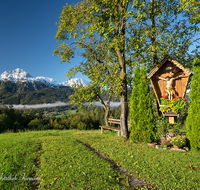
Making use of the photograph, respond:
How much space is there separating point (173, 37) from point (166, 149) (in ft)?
22.7

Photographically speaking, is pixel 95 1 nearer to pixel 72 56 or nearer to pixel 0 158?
pixel 72 56

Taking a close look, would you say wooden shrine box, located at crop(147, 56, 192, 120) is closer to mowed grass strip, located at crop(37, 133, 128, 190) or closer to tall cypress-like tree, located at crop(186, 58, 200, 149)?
tall cypress-like tree, located at crop(186, 58, 200, 149)

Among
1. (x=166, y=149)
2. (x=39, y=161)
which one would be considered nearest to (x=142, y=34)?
(x=166, y=149)

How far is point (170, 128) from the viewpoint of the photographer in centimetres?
838

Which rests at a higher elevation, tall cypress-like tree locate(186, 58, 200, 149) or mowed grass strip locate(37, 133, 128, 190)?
tall cypress-like tree locate(186, 58, 200, 149)

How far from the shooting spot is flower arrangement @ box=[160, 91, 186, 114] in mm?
8148

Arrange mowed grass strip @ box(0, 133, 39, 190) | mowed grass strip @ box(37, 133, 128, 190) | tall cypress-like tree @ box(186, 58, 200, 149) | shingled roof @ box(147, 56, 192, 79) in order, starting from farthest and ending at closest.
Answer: shingled roof @ box(147, 56, 192, 79) → tall cypress-like tree @ box(186, 58, 200, 149) → mowed grass strip @ box(0, 133, 39, 190) → mowed grass strip @ box(37, 133, 128, 190)

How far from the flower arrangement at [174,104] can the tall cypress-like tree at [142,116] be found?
1.00 meters

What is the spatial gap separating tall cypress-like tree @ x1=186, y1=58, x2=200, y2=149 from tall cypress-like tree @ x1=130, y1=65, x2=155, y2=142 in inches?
74.6

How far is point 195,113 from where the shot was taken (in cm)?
731

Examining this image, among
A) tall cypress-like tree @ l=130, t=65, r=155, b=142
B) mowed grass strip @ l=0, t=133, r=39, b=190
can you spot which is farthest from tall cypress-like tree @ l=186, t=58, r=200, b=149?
mowed grass strip @ l=0, t=133, r=39, b=190

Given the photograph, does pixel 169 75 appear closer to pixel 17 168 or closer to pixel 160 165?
pixel 160 165

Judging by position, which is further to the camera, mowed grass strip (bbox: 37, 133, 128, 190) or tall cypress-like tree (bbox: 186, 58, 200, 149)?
tall cypress-like tree (bbox: 186, 58, 200, 149)

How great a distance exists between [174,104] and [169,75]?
1.84 metres
